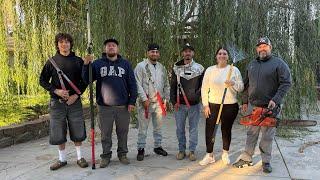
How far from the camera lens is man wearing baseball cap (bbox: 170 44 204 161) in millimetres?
5535

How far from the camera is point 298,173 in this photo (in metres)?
5.09

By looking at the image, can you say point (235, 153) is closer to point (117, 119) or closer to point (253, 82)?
point (253, 82)

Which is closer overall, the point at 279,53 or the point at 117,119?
the point at 117,119

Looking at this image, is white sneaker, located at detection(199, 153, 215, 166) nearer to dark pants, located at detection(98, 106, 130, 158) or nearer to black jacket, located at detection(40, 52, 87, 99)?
dark pants, located at detection(98, 106, 130, 158)

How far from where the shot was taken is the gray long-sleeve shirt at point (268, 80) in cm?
484

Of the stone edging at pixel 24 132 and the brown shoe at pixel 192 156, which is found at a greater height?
the stone edging at pixel 24 132

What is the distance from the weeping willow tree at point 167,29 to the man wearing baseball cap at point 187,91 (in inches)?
69.9

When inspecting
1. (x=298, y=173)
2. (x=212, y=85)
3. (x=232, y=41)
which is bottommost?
(x=298, y=173)

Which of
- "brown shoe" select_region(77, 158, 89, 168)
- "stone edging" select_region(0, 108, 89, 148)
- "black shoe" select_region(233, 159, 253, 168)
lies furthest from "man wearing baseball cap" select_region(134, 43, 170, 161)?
"stone edging" select_region(0, 108, 89, 148)

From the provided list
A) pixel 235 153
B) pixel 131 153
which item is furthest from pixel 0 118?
pixel 235 153

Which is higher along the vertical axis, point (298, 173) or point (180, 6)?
point (180, 6)

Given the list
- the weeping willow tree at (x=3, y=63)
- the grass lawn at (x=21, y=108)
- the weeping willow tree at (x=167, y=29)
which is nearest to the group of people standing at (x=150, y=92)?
the weeping willow tree at (x=167, y=29)

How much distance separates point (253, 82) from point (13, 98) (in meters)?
5.50

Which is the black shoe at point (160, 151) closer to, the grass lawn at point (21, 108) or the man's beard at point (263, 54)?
the man's beard at point (263, 54)
